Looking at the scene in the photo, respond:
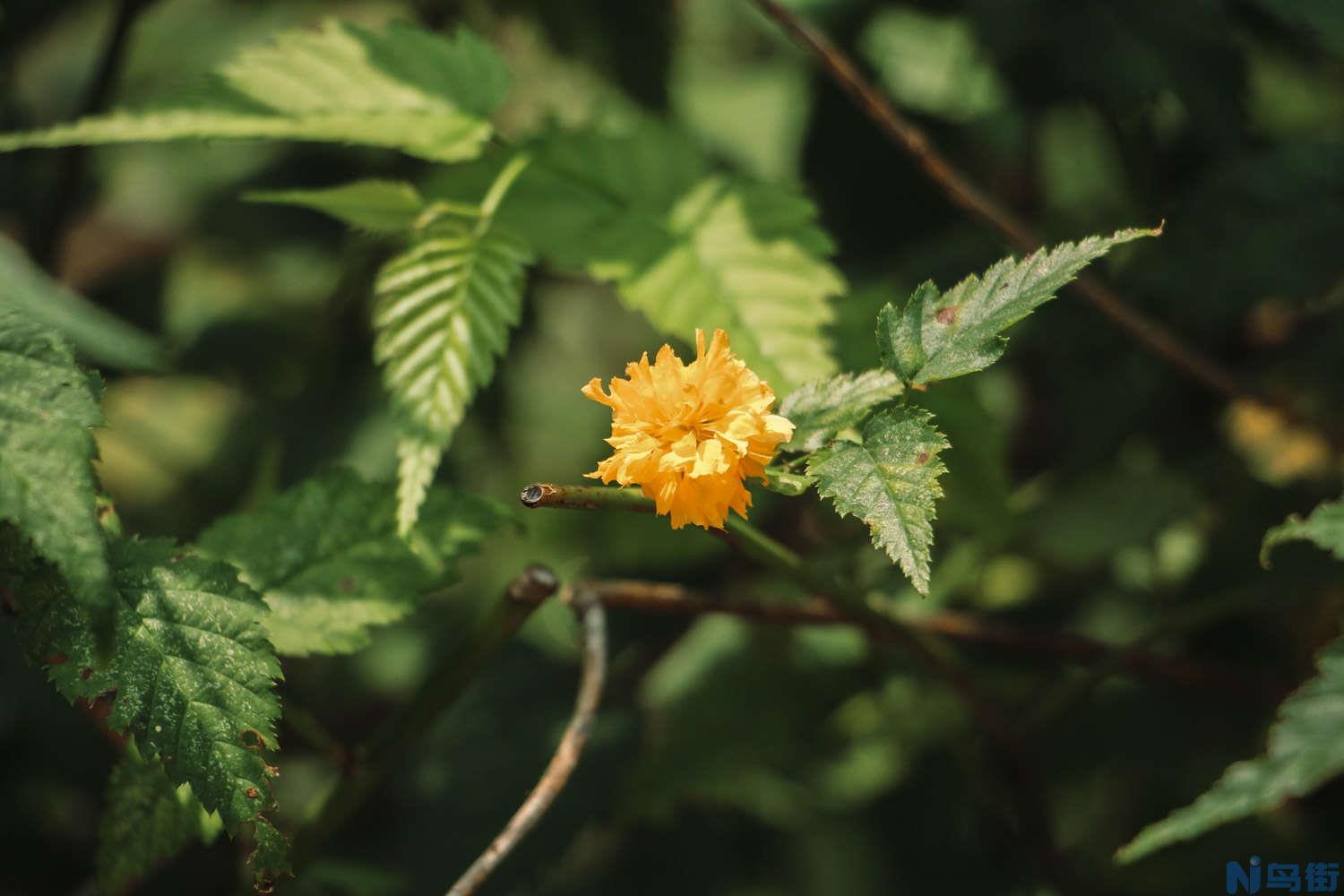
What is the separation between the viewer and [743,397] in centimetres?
72

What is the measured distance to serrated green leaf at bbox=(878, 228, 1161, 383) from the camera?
27.1 inches

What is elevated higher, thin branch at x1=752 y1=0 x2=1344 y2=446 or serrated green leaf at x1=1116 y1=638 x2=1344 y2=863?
thin branch at x1=752 y1=0 x2=1344 y2=446

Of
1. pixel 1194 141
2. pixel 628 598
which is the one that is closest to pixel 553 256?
pixel 628 598

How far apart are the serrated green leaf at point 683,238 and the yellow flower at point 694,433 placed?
8.8 inches

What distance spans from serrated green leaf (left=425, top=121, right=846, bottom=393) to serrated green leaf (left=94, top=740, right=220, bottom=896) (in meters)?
0.62

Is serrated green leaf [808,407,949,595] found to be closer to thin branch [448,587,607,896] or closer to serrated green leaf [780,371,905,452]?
serrated green leaf [780,371,905,452]

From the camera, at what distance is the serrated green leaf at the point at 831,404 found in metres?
0.75

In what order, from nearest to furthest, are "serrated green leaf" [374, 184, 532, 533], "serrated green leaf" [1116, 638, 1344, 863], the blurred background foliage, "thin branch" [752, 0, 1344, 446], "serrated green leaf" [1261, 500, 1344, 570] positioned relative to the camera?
"serrated green leaf" [1116, 638, 1344, 863] < "serrated green leaf" [1261, 500, 1344, 570] < "serrated green leaf" [374, 184, 532, 533] < "thin branch" [752, 0, 1344, 446] < the blurred background foliage

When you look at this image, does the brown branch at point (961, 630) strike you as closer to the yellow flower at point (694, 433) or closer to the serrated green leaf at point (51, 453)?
the yellow flower at point (694, 433)

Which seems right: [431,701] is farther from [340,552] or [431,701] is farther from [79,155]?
[79,155]

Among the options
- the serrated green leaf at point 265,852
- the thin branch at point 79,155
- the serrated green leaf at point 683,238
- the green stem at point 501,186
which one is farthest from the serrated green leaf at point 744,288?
the thin branch at point 79,155

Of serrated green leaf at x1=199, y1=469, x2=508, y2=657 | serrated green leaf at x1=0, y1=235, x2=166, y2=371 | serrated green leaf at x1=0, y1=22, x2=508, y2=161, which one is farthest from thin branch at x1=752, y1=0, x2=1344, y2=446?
serrated green leaf at x1=0, y1=235, x2=166, y2=371

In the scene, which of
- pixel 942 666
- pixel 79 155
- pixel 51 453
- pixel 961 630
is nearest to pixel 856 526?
pixel 961 630

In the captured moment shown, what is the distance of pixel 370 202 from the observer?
3.36 feet
